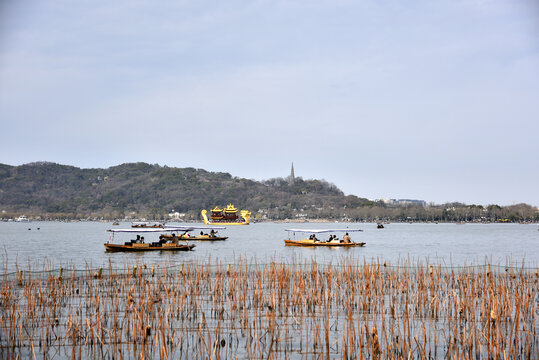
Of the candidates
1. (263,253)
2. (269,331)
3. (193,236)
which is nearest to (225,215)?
(193,236)

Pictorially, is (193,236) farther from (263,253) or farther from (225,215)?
(225,215)

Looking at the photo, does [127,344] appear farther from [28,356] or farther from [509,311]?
[509,311]

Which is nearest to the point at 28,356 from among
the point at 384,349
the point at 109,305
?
the point at 109,305

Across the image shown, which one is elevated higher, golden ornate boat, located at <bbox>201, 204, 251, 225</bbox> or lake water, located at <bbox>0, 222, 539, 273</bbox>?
Result: golden ornate boat, located at <bbox>201, 204, 251, 225</bbox>

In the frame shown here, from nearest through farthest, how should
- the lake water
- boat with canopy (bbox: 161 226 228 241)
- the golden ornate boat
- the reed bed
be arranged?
the reed bed, the lake water, boat with canopy (bbox: 161 226 228 241), the golden ornate boat

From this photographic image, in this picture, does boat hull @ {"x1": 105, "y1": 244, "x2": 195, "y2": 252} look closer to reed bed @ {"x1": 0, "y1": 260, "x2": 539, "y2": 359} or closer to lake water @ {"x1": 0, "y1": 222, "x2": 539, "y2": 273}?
lake water @ {"x1": 0, "y1": 222, "x2": 539, "y2": 273}

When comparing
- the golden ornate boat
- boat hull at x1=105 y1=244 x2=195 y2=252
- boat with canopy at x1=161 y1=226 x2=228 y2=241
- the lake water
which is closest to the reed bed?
the lake water

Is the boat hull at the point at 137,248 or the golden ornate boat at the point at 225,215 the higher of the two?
the golden ornate boat at the point at 225,215

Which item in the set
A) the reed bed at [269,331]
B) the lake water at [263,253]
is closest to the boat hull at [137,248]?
the lake water at [263,253]

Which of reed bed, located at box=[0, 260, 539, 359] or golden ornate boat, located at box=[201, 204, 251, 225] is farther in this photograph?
golden ornate boat, located at box=[201, 204, 251, 225]

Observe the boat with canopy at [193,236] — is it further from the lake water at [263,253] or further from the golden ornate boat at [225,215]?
the golden ornate boat at [225,215]

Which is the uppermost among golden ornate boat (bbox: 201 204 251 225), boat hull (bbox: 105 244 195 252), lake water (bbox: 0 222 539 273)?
golden ornate boat (bbox: 201 204 251 225)

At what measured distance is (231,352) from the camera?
11492 mm

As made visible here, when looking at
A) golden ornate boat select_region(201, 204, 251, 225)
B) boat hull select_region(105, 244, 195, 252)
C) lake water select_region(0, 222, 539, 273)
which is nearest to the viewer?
lake water select_region(0, 222, 539, 273)
